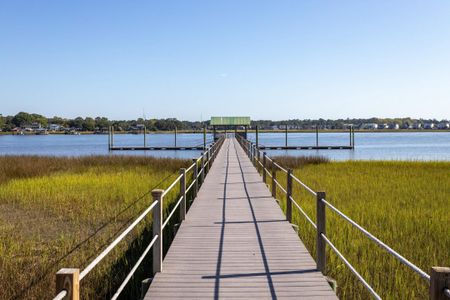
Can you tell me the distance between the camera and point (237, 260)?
6.00 m

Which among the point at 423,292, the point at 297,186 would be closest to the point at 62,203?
the point at 297,186

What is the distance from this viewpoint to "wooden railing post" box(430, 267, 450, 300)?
2518mm

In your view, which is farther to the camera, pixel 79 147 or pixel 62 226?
pixel 79 147

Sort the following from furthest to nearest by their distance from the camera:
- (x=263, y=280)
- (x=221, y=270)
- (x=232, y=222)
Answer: (x=232, y=222), (x=221, y=270), (x=263, y=280)

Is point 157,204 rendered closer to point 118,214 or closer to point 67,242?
point 67,242

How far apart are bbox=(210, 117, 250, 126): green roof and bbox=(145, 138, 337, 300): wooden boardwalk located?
59.1 m

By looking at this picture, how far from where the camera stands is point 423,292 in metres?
5.73

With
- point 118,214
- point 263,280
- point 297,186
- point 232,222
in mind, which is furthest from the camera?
point 297,186

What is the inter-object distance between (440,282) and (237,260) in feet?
12.2

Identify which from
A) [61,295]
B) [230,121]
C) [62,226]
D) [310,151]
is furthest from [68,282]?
[230,121]

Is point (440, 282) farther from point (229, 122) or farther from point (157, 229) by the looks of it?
point (229, 122)

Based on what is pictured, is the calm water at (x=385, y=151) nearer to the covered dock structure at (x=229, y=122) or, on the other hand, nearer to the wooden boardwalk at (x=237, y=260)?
the covered dock structure at (x=229, y=122)

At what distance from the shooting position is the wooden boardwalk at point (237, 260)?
4852mm

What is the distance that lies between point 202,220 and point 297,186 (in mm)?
9184
